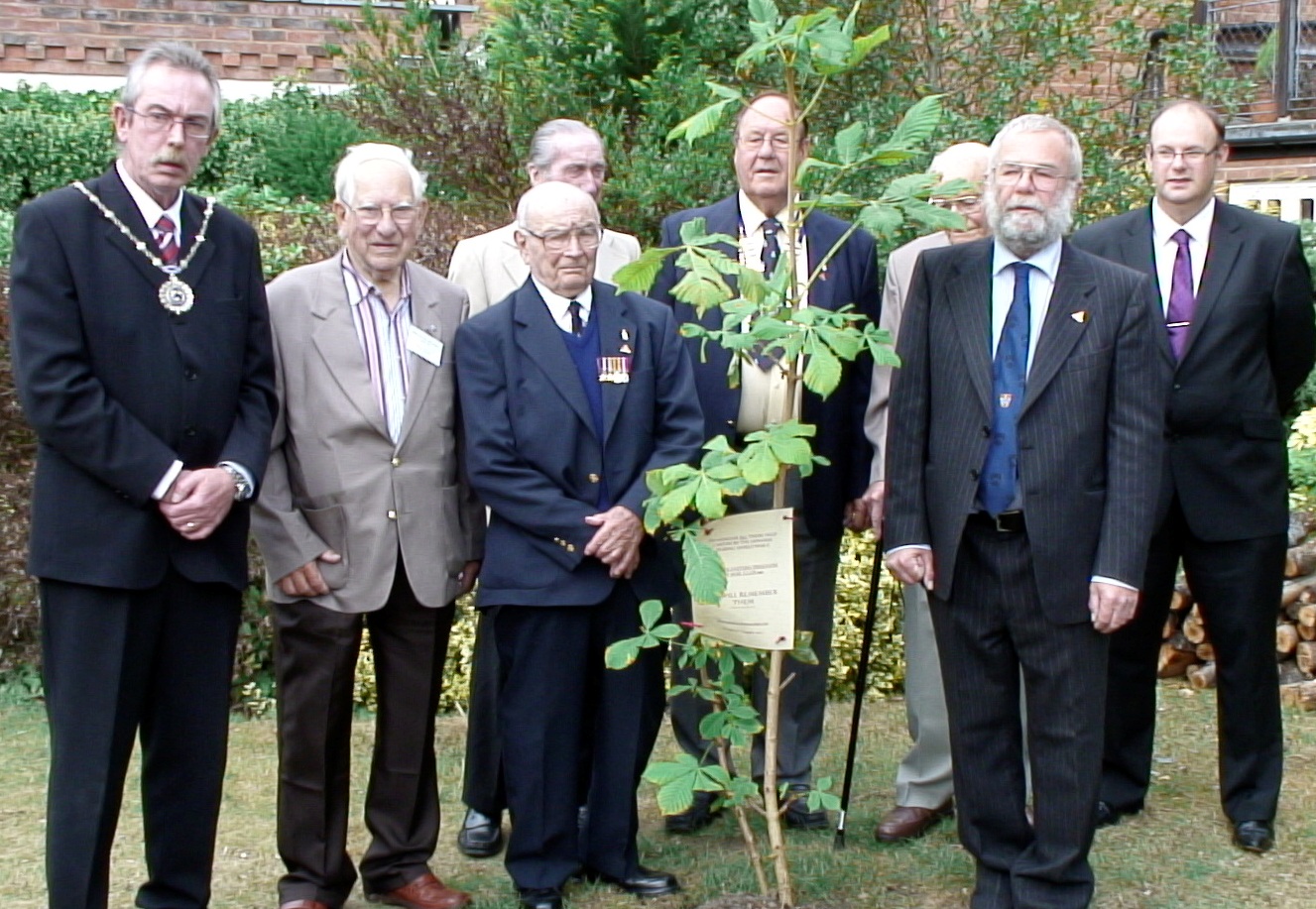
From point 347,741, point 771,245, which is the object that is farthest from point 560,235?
point 347,741

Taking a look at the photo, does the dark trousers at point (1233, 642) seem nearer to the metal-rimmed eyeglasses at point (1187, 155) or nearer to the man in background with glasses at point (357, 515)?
the metal-rimmed eyeglasses at point (1187, 155)

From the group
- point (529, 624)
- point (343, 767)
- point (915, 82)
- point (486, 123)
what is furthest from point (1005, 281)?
point (486, 123)

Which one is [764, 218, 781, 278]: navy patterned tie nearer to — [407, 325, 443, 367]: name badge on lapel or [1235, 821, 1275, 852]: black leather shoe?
[407, 325, 443, 367]: name badge on lapel

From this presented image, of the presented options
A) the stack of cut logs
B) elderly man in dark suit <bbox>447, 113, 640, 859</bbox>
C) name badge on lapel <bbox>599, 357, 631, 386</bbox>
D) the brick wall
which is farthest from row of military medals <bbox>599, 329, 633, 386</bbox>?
the brick wall

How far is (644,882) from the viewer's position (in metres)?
4.62

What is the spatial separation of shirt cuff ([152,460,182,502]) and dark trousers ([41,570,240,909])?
0.25 metres

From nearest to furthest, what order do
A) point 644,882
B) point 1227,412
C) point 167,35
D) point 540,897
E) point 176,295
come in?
point 176,295 < point 540,897 < point 644,882 < point 1227,412 < point 167,35

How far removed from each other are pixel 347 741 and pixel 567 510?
899 mm

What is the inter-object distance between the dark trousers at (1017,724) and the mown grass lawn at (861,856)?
0.35 meters

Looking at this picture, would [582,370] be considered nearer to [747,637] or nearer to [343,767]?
[747,637]

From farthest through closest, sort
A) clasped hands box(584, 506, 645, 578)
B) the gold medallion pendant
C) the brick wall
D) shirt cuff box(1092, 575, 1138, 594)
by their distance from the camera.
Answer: the brick wall < clasped hands box(584, 506, 645, 578) < shirt cuff box(1092, 575, 1138, 594) < the gold medallion pendant

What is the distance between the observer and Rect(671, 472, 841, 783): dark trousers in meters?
5.17

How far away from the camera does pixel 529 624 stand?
444 cm

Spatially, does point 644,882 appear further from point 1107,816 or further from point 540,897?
point 1107,816
